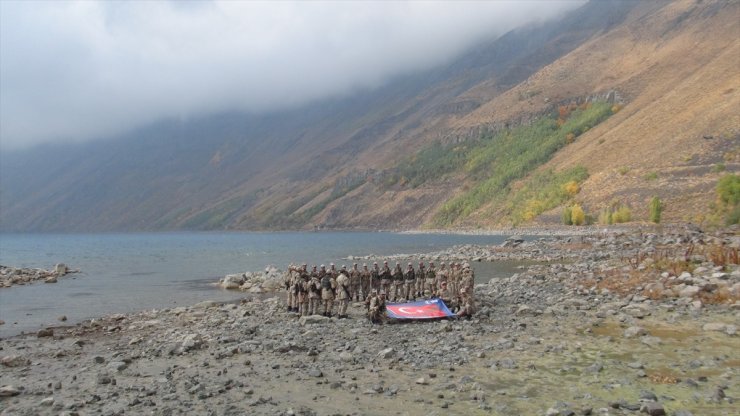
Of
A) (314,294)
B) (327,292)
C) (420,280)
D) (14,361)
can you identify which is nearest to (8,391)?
(14,361)

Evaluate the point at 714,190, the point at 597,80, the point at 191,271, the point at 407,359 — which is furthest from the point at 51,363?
the point at 597,80

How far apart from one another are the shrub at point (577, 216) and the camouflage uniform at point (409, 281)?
70.3m

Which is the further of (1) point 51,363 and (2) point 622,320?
(2) point 622,320

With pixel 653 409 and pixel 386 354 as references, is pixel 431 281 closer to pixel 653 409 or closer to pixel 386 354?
pixel 386 354

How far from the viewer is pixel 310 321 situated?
2450 cm

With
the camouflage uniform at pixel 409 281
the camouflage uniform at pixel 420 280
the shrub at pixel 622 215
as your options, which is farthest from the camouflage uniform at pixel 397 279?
the shrub at pixel 622 215

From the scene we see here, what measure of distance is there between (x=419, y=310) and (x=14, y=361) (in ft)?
48.7

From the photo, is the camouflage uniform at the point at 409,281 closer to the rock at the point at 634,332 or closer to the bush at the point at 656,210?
the rock at the point at 634,332

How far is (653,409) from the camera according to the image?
11.4m

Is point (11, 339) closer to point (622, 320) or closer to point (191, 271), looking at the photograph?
→ point (622, 320)

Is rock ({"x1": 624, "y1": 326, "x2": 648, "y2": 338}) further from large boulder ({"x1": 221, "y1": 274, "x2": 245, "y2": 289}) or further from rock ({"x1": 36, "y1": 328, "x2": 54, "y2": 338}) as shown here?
large boulder ({"x1": 221, "y1": 274, "x2": 245, "y2": 289})

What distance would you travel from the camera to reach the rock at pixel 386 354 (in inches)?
680

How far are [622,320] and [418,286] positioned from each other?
40.8 feet

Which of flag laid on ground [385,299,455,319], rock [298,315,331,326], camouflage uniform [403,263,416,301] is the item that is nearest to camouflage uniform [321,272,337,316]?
rock [298,315,331,326]
